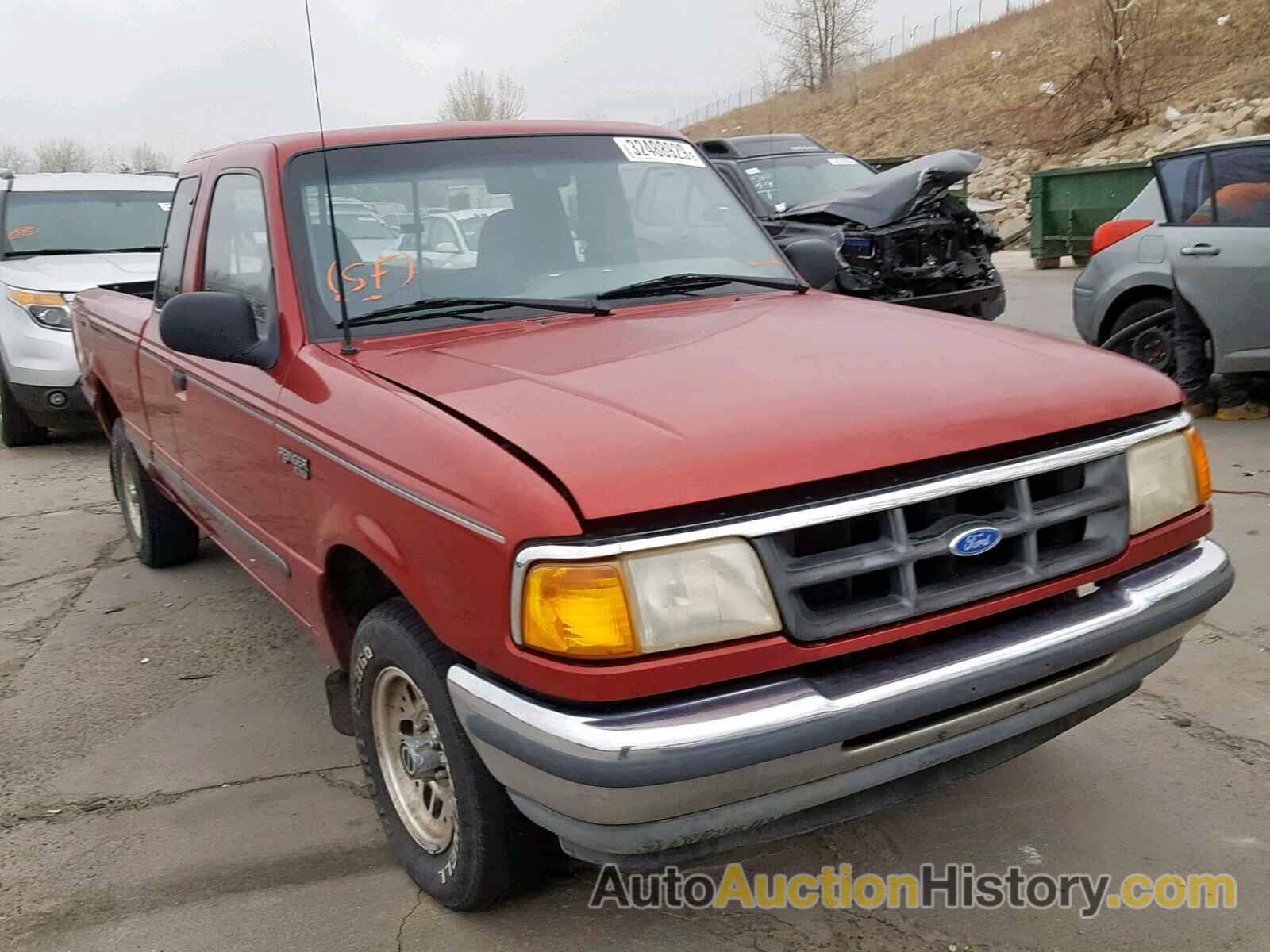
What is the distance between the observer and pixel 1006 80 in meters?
38.7

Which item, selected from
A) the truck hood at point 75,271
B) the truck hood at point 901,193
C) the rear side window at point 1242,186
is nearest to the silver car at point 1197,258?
the rear side window at point 1242,186

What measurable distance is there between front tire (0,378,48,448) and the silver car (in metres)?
7.58

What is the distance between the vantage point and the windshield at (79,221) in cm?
917

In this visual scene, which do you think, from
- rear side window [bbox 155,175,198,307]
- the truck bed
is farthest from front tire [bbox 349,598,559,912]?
the truck bed

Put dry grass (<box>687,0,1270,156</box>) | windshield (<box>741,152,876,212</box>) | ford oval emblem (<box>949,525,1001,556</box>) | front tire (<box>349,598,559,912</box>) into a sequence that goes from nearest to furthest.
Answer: ford oval emblem (<box>949,525,1001,556</box>)
front tire (<box>349,598,559,912</box>)
windshield (<box>741,152,876,212</box>)
dry grass (<box>687,0,1270,156</box>)

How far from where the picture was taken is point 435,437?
7.68 ft

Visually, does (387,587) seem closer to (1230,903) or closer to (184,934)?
(184,934)

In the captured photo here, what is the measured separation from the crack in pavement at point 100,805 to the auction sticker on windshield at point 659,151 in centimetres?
218

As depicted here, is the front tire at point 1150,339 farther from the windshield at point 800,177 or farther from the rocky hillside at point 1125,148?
the rocky hillside at point 1125,148

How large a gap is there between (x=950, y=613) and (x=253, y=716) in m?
2.61

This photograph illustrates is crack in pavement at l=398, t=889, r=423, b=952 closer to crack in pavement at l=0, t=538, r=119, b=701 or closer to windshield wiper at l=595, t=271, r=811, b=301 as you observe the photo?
A: windshield wiper at l=595, t=271, r=811, b=301

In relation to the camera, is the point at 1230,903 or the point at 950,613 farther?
the point at 1230,903

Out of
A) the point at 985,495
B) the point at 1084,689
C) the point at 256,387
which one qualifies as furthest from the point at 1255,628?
the point at 256,387

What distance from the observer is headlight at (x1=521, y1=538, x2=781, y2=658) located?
2053 mm
